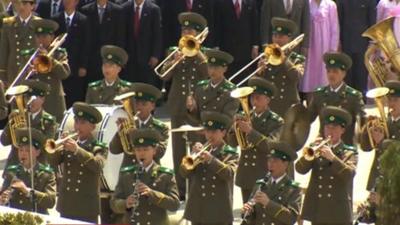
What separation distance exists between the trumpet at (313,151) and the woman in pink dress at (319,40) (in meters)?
7.18

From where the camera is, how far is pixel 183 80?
17.7 meters

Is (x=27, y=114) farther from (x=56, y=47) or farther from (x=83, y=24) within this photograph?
(x=83, y=24)

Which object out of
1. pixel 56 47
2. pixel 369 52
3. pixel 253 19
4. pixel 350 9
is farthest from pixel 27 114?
pixel 350 9

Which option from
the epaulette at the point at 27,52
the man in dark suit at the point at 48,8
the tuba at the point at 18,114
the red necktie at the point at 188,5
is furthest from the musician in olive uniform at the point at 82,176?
the red necktie at the point at 188,5

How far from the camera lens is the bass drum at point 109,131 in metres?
16.0

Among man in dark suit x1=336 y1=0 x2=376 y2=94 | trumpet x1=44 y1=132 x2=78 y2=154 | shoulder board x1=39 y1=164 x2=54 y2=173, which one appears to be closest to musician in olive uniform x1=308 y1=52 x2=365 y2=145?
trumpet x1=44 y1=132 x2=78 y2=154

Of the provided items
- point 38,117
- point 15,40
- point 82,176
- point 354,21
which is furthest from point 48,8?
point 82,176

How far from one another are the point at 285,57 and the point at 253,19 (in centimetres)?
459

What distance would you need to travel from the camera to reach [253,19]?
866 inches

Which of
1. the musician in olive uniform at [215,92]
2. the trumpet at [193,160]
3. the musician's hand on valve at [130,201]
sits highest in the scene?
the musician in olive uniform at [215,92]

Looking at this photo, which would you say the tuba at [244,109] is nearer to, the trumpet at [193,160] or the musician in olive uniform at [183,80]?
the trumpet at [193,160]

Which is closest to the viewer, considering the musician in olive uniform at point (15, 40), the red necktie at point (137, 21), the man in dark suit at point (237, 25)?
the musician in olive uniform at point (15, 40)

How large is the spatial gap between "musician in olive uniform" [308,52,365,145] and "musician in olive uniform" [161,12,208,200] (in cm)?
157

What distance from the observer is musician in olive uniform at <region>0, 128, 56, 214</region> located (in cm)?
1488
